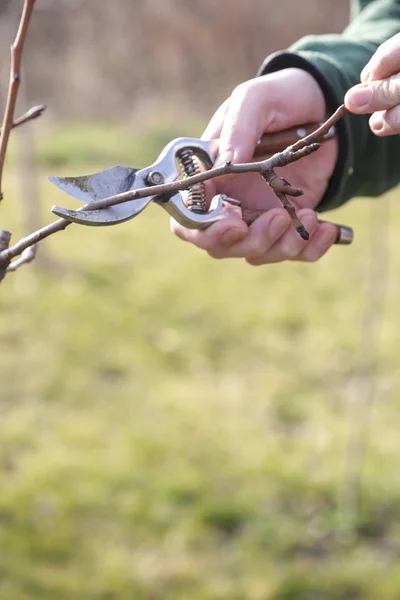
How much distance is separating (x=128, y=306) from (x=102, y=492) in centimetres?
176

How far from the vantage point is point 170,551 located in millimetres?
2527

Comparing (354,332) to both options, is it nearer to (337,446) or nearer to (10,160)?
(337,446)

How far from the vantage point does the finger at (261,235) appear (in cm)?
108

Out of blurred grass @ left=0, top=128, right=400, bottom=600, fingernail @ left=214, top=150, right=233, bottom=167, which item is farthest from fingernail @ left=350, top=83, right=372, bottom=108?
blurred grass @ left=0, top=128, right=400, bottom=600

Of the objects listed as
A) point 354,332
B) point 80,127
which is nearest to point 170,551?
point 354,332

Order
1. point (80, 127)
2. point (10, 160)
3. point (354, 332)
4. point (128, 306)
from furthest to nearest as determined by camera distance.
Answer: point (80, 127)
point (10, 160)
point (128, 306)
point (354, 332)

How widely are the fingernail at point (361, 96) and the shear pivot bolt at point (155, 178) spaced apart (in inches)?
10.7

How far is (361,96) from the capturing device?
866 millimetres

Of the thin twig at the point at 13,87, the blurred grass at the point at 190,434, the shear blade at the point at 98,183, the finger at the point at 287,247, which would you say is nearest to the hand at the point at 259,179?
the finger at the point at 287,247

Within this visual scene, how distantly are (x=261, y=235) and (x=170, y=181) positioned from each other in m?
0.15

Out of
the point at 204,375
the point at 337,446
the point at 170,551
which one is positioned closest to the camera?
the point at 170,551

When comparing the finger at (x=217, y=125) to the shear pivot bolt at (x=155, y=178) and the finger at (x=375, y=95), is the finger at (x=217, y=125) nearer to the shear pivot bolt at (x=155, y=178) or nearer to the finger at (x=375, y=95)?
the shear pivot bolt at (x=155, y=178)

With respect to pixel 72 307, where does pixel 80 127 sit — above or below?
above

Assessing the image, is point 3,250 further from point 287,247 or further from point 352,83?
point 352,83
